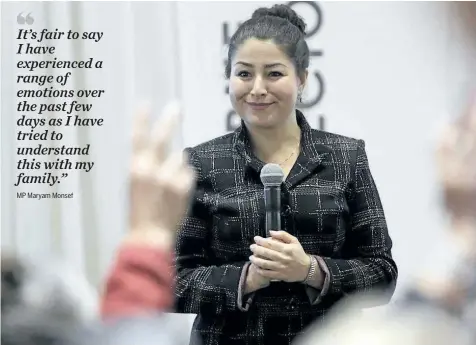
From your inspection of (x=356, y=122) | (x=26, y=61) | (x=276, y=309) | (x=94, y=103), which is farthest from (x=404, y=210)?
(x=26, y=61)

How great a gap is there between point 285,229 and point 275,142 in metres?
0.12

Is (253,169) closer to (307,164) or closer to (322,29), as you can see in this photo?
(307,164)

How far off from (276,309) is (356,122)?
306 mm

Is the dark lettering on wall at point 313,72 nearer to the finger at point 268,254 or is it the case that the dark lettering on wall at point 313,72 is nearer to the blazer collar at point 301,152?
the blazer collar at point 301,152

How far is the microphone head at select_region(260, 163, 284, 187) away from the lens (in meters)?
0.70

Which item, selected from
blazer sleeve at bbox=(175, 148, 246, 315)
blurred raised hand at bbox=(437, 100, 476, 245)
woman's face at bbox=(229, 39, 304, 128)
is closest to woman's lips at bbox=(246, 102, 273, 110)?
woman's face at bbox=(229, 39, 304, 128)

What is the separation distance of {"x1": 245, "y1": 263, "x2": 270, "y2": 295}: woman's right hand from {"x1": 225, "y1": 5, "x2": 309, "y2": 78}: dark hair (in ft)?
0.83

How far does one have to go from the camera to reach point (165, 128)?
854 mm

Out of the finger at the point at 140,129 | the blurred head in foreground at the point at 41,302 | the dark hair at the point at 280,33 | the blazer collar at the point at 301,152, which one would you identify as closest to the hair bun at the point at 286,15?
the dark hair at the point at 280,33

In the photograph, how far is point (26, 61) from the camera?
866 mm

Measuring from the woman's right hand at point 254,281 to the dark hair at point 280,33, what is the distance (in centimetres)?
25

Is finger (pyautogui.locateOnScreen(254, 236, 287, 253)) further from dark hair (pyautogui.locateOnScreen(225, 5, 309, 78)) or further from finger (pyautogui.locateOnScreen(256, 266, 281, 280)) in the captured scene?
dark hair (pyautogui.locateOnScreen(225, 5, 309, 78))

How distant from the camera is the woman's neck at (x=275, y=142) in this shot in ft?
2.53

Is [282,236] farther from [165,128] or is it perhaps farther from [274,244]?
[165,128]
